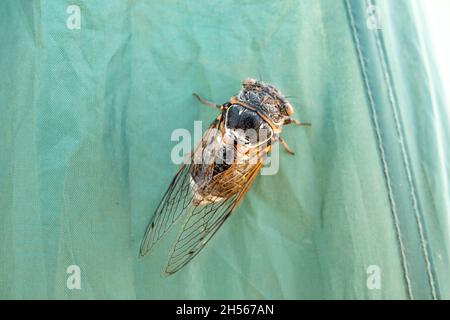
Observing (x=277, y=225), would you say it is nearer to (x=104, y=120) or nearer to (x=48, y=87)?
(x=104, y=120)

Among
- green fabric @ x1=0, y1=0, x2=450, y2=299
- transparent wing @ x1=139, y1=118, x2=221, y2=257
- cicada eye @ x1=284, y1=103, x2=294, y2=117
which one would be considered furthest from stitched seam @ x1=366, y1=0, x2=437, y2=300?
transparent wing @ x1=139, y1=118, x2=221, y2=257

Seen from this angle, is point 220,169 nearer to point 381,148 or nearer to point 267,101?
point 267,101

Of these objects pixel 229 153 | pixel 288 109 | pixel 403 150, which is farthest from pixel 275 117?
pixel 403 150

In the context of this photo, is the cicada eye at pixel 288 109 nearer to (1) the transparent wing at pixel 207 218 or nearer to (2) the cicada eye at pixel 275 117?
(2) the cicada eye at pixel 275 117

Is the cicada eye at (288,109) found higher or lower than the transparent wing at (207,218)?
higher

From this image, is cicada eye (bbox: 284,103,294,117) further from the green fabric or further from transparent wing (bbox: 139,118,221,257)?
transparent wing (bbox: 139,118,221,257)

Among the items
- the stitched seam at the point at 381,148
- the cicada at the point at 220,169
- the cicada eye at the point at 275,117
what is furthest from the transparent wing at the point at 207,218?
the stitched seam at the point at 381,148
